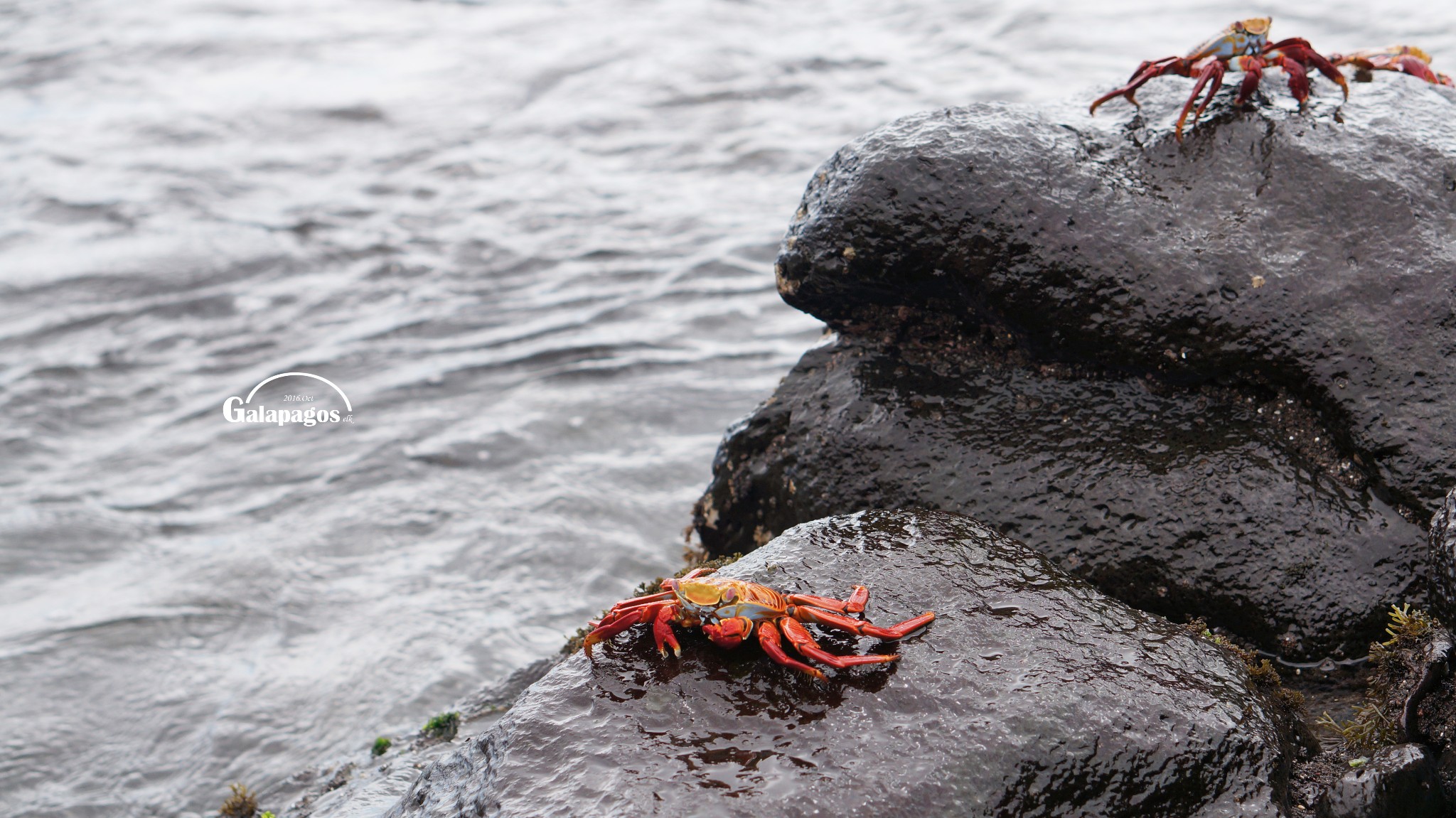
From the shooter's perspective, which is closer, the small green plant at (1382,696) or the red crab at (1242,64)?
the small green plant at (1382,696)

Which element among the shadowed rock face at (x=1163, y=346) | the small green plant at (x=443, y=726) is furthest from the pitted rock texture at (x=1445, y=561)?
the small green plant at (x=443, y=726)

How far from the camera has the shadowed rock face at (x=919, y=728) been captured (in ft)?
8.78

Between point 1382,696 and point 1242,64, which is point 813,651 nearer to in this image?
point 1382,696

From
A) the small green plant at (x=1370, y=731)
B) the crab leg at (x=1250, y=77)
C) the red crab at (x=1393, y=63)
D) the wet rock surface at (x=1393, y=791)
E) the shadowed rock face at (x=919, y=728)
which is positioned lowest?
the small green plant at (x=1370, y=731)

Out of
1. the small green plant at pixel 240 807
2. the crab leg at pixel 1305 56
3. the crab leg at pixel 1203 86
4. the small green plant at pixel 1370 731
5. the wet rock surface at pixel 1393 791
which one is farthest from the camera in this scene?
the small green plant at pixel 240 807

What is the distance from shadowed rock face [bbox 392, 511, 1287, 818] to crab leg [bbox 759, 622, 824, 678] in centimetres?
5

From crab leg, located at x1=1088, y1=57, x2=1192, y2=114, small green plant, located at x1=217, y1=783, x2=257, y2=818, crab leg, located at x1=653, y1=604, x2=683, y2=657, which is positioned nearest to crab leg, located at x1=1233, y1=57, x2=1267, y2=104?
crab leg, located at x1=1088, y1=57, x2=1192, y2=114

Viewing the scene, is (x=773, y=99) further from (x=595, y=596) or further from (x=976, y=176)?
(x=976, y=176)

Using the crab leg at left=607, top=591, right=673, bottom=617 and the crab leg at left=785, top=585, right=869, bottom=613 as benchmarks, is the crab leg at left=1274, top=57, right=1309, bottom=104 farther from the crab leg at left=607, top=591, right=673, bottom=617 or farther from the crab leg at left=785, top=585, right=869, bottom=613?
the crab leg at left=607, top=591, right=673, bottom=617

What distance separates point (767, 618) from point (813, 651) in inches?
5.9

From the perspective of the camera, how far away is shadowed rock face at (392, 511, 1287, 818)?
2676 mm

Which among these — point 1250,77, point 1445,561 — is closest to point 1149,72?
point 1250,77

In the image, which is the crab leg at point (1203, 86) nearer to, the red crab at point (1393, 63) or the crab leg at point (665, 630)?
the red crab at point (1393, 63)

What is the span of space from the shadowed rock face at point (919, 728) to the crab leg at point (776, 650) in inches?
1.9
